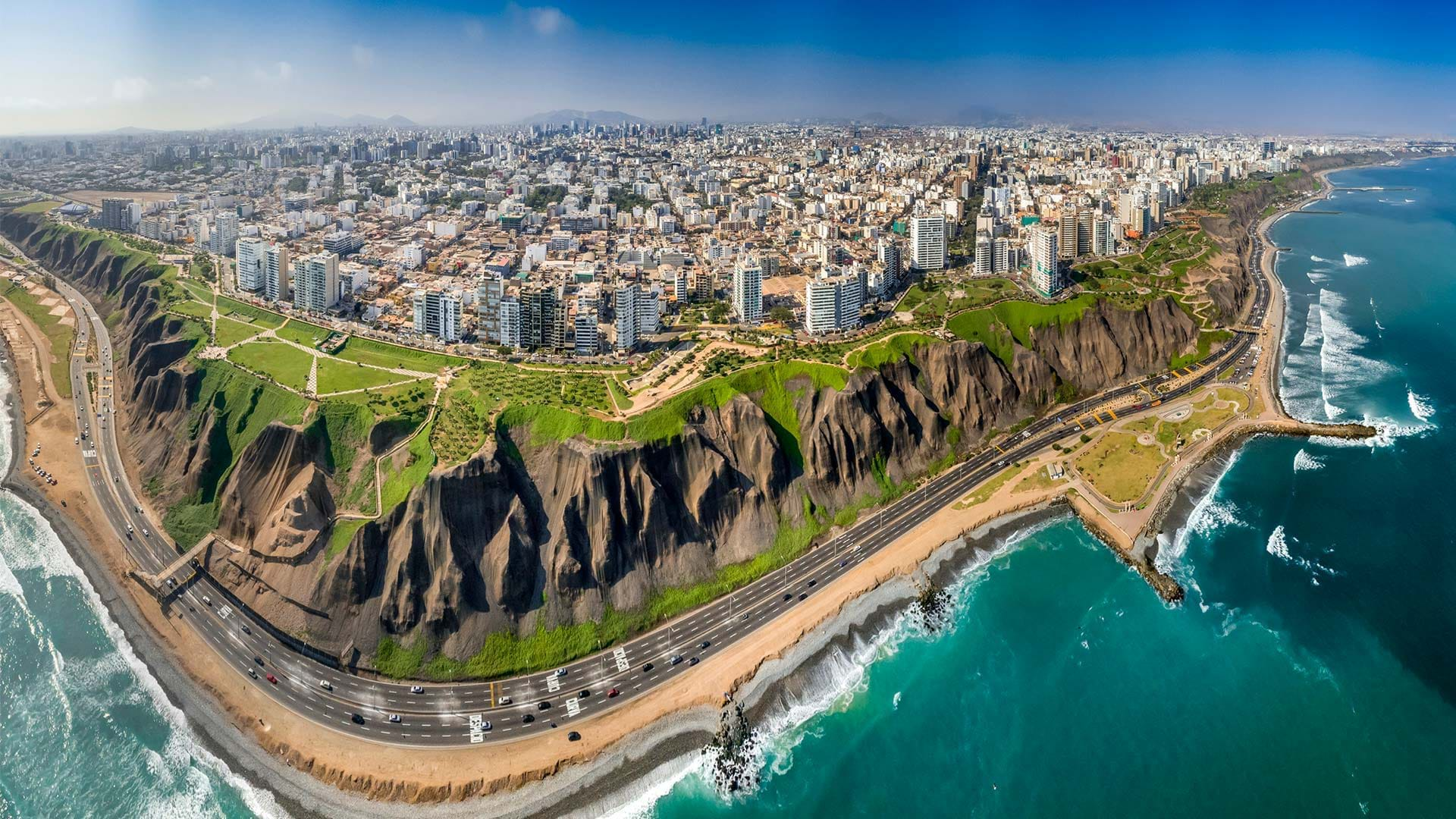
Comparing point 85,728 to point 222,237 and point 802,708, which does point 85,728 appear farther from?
point 222,237

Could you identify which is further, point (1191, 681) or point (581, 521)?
point (581, 521)

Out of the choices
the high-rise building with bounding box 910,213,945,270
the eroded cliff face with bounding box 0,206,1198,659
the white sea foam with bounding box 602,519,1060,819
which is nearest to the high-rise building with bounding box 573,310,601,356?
the eroded cliff face with bounding box 0,206,1198,659

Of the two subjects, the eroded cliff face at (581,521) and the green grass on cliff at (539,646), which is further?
the eroded cliff face at (581,521)

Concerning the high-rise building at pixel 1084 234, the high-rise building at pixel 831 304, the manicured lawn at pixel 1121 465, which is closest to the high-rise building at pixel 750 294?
the high-rise building at pixel 831 304

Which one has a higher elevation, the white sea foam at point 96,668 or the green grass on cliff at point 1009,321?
the green grass on cliff at point 1009,321

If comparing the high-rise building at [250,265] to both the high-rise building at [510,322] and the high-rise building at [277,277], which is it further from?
the high-rise building at [510,322]

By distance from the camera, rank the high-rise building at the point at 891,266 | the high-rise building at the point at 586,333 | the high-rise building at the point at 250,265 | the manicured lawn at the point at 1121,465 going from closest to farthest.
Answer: the manicured lawn at the point at 1121,465
the high-rise building at the point at 586,333
the high-rise building at the point at 250,265
the high-rise building at the point at 891,266

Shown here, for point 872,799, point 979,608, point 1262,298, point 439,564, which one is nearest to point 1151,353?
point 1262,298

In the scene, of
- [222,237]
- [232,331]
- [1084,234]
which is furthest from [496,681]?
[1084,234]
